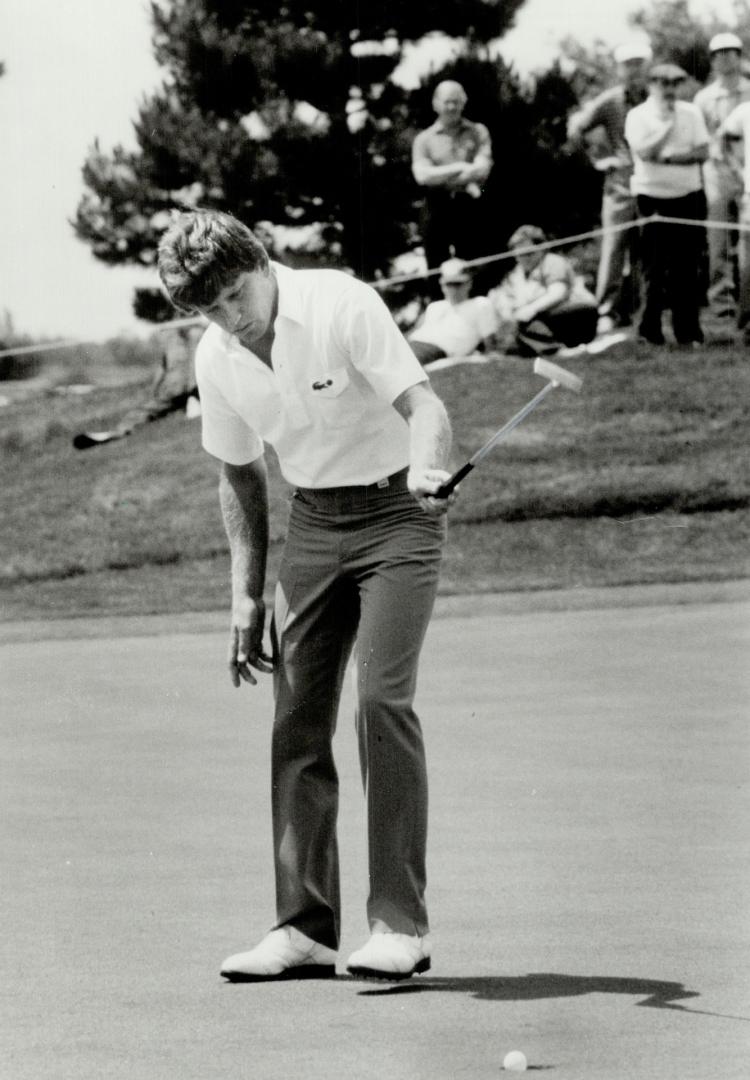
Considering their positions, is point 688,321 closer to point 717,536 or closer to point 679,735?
point 717,536

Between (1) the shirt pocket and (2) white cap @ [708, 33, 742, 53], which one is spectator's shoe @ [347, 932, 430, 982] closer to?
(1) the shirt pocket

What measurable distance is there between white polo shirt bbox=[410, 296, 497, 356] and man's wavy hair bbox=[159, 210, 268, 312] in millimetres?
11662

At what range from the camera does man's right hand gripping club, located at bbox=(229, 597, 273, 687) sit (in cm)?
531

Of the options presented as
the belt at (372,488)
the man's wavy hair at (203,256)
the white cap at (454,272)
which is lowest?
the white cap at (454,272)

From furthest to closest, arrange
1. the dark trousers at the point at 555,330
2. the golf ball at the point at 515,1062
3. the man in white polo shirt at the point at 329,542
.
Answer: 1. the dark trousers at the point at 555,330
2. the man in white polo shirt at the point at 329,542
3. the golf ball at the point at 515,1062

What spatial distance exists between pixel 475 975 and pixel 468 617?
696cm

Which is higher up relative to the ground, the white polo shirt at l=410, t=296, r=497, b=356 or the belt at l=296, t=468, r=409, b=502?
the belt at l=296, t=468, r=409, b=502

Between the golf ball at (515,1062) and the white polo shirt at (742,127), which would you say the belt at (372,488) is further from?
the white polo shirt at (742,127)

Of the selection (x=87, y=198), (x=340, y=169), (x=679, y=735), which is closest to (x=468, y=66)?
(x=340, y=169)

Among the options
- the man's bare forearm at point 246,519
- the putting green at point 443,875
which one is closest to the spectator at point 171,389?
the putting green at point 443,875

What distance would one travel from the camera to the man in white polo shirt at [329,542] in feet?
15.8

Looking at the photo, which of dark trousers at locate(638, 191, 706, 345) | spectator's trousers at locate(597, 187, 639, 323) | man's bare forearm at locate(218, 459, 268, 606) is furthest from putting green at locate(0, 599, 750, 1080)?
spectator's trousers at locate(597, 187, 639, 323)

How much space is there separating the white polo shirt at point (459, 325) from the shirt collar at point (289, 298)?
11.5 metres

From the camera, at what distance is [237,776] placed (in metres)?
7.54
